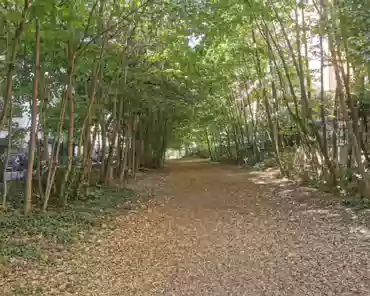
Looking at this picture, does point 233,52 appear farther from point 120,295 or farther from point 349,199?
point 120,295

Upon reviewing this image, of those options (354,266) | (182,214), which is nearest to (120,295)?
(354,266)

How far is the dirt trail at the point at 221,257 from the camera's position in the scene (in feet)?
14.3

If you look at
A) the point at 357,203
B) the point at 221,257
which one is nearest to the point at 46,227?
the point at 221,257

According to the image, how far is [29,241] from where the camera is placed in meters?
5.82

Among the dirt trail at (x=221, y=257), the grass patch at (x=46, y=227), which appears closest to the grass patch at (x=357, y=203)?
the dirt trail at (x=221, y=257)

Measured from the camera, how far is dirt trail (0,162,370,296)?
436 cm

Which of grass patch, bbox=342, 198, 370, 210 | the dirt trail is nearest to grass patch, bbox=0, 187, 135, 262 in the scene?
the dirt trail

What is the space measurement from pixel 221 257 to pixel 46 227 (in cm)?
301

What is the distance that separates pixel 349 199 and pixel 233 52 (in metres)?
8.45

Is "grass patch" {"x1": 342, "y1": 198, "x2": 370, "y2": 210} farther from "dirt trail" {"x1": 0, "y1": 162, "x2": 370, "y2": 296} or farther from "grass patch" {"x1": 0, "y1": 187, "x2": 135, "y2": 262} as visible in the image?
"grass patch" {"x1": 0, "y1": 187, "x2": 135, "y2": 262}

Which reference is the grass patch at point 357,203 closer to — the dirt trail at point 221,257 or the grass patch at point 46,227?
the dirt trail at point 221,257

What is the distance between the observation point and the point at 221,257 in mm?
5465

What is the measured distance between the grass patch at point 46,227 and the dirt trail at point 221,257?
44 cm

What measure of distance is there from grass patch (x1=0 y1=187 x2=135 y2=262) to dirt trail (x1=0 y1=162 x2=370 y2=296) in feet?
1.43
